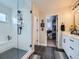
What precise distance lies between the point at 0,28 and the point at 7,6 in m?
1.00

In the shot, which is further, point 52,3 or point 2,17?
point 52,3

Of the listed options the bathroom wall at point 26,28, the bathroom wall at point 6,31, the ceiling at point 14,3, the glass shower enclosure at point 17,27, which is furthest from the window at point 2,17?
the bathroom wall at point 26,28

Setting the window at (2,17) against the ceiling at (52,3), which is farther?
the ceiling at (52,3)

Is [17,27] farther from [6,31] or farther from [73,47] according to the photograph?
[73,47]

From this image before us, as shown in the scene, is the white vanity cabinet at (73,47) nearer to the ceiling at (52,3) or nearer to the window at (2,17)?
the ceiling at (52,3)

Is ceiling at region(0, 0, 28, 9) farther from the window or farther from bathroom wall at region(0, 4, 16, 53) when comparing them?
the window

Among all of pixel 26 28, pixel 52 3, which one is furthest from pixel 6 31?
pixel 52 3

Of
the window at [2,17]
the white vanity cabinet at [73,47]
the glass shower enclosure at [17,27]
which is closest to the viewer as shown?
the white vanity cabinet at [73,47]

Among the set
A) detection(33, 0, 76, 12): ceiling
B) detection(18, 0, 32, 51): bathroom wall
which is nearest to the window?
detection(18, 0, 32, 51): bathroom wall

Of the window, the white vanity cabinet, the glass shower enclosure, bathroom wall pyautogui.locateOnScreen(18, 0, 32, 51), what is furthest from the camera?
bathroom wall pyautogui.locateOnScreen(18, 0, 32, 51)

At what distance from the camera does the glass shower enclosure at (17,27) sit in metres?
3.74

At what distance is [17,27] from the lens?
3.96 metres

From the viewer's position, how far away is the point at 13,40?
4051 mm

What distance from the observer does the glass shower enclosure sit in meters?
3.74
